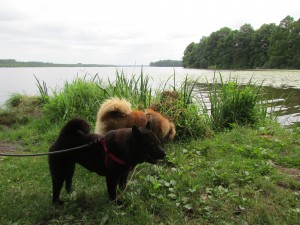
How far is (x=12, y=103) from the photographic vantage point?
36.0ft

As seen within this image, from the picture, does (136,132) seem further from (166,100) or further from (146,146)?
(166,100)

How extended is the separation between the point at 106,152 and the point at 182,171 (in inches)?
62.6

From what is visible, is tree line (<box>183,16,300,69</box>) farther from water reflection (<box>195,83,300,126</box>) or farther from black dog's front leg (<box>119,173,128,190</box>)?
black dog's front leg (<box>119,173,128,190</box>)

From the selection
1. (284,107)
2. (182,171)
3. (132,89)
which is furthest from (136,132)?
(284,107)

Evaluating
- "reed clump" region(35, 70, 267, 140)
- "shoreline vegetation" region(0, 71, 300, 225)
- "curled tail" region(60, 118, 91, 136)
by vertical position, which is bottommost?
"shoreline vegetation" region(0, 71, 300, 225)

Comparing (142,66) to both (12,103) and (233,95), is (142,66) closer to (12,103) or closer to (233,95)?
(233,95)

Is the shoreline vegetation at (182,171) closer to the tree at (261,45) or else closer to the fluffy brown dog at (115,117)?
the fluffy brown dog at (115,117)

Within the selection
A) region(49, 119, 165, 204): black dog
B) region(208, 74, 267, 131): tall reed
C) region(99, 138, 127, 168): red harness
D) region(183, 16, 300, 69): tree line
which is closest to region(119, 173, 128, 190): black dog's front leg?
region(49, 119, 165, 204): black dog

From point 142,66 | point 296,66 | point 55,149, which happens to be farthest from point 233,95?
point 296,66

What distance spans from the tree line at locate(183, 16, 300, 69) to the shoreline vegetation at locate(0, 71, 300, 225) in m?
41.8

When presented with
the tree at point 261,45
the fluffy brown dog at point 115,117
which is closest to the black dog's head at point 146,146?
the fluffy brown dog at point 115,117

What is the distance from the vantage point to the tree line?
161ft

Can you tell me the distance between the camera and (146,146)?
3.21m

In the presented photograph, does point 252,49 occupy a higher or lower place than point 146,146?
higher
